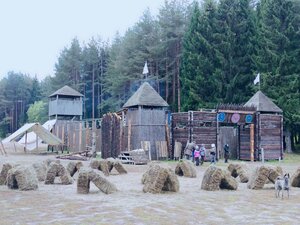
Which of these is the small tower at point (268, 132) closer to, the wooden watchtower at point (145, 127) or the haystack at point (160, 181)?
the wooden watchtower at point (145, 127)

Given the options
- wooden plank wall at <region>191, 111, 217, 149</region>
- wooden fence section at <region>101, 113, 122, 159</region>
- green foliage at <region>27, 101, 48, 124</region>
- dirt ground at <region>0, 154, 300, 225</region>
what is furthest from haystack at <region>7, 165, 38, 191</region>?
green foliage at <region>27, 101, 48, 124</region>

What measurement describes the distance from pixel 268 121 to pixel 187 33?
21262 mm

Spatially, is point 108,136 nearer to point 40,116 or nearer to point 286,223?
point 286,223

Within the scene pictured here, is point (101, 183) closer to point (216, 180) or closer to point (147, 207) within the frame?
point (147, 207)

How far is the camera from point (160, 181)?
1303cm

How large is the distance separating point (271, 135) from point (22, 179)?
70.7 feet

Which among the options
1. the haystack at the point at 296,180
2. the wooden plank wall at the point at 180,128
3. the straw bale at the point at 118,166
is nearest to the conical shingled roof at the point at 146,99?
the wooden plank wall at the point at 180,128

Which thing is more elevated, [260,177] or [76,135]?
[76,135]

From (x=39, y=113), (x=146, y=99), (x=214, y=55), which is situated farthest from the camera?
(x=39, y=113)

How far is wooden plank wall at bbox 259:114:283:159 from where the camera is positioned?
101 ft

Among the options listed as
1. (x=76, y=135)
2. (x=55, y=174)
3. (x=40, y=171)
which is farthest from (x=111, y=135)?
(x=55, y=174)

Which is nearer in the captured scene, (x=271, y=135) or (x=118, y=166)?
(x=118, y=166)

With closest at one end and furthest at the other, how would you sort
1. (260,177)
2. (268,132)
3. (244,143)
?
(260,177) < (268,132) < (244,143)

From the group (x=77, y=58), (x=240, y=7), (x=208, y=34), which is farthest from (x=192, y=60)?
(x=77, y=58)
